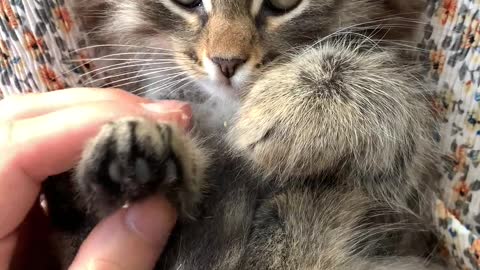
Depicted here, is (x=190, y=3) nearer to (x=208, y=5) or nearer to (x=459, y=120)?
(x=208, y=5)

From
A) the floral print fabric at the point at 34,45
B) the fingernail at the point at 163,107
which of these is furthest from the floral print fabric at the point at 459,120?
the floral print fabric at the point at 34,45

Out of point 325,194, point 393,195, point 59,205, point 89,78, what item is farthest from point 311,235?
point 89,78

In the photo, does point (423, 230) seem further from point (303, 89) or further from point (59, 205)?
point (59, 205)

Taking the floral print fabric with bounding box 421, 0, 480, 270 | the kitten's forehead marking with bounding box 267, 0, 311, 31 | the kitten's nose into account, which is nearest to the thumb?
the kitten's nose

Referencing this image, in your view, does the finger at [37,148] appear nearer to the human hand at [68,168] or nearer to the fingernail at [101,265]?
the human hand at [68,168]

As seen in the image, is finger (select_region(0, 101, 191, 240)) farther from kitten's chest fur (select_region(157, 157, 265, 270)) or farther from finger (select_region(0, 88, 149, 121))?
kitten's chest fur (select_region(157, 157, 265, 270))

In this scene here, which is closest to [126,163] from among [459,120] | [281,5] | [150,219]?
[150,219]
